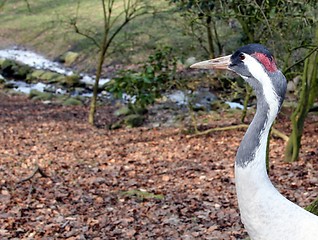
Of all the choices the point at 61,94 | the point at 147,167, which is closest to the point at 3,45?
the point at 61,94

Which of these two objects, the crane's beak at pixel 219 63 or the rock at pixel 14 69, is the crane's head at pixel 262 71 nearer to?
the crane's beak at pixel 219 63

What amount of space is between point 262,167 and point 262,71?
0.46 m

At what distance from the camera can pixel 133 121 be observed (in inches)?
513

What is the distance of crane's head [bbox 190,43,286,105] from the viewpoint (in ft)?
8.44

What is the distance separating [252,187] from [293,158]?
5406 mm

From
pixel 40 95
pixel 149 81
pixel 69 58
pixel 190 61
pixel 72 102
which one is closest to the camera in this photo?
pixel 149 81

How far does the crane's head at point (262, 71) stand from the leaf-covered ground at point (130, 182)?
2.89 metres

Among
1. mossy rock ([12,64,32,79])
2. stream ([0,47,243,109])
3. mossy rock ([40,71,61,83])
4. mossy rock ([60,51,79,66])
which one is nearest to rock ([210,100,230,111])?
stream ([0,47,243,109])

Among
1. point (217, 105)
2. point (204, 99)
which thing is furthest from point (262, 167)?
point (204, 99)

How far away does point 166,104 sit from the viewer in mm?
15500

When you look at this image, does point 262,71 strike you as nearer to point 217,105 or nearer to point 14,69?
point 217,105

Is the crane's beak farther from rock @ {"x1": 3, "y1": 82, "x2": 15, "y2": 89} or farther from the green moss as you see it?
rock @ {"x1": 3, "y1": 82, "x2": 15, "y2": 89}

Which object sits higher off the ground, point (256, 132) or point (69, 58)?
point (256, 132)

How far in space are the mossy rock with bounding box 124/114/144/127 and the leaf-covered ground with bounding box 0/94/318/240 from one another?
66cm
